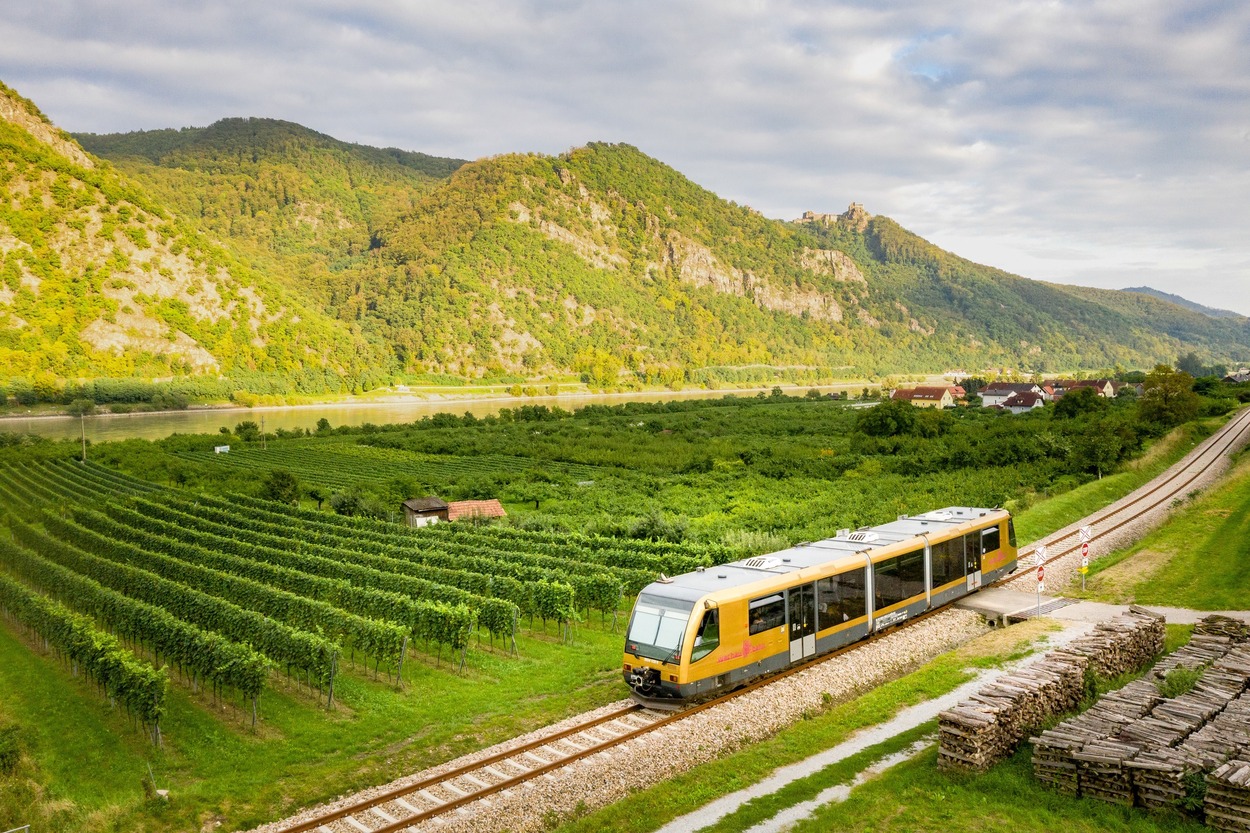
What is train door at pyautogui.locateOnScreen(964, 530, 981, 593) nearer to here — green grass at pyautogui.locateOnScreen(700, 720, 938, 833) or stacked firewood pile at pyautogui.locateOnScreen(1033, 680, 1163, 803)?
green grass at pyautogui.locateOnScreen(700, 720, 938, 833)

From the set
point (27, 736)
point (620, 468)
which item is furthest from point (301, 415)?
point (27, 736)

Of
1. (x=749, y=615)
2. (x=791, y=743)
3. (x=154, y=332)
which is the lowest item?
(x=791, y=743)

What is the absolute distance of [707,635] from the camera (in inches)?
703

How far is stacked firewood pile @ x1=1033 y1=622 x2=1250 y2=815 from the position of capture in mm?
12281

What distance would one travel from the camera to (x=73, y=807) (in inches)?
627

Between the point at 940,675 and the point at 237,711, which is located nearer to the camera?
the point at 940,675

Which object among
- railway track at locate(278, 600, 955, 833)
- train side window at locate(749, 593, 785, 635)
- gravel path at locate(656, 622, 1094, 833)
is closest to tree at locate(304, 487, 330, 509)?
railway track at locate(278, 600, 955, 833)

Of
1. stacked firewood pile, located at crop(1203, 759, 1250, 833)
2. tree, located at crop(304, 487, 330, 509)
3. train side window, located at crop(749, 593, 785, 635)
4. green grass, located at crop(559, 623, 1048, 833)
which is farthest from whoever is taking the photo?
tree, located at crop(304, 487, 330, 509)

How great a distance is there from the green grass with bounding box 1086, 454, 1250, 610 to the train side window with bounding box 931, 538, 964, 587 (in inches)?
240

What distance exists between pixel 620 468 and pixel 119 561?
54.4 meters

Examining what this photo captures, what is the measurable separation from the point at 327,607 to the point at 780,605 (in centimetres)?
1587

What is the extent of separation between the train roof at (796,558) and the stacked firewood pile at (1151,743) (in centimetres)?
732

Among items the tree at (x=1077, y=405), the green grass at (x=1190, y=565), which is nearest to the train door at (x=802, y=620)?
the green grass at (x=1190, y=565)

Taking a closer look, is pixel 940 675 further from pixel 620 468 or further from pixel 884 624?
pixel 620 468
